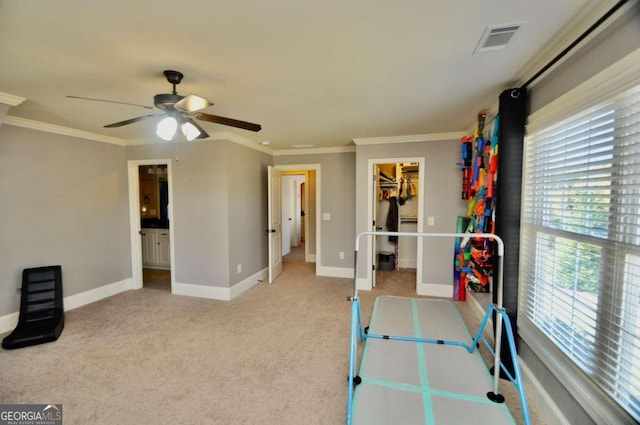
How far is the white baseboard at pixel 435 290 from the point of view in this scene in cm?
407

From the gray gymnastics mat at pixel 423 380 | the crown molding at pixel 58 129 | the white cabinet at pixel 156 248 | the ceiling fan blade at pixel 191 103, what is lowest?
the gray gymnastics mat at pixel 423 380

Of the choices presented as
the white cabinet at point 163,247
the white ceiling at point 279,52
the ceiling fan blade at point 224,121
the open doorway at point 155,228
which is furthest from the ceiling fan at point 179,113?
the white cabinet at point 163,247

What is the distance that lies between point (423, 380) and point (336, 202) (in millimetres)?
3279

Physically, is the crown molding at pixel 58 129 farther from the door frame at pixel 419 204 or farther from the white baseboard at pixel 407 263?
the white baseboard at pixel 407 263

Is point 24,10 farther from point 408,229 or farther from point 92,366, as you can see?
point 408,229

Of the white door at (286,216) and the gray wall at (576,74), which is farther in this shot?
the white door at (286,216)

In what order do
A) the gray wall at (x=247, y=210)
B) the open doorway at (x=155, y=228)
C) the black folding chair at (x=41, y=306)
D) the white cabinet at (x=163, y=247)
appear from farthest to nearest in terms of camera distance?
the white cabinet at (x=163, y=247) < the open doorway at (x=155, y=228) < the gray wall at (x=247, y=210) < the black folding chair at (x=41, y=306)

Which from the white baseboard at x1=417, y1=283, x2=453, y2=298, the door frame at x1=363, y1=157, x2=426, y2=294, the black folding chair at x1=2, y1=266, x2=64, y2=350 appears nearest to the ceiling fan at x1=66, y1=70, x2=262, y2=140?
the black folding chair at x1=2, y1=266, x2=64, y2=350

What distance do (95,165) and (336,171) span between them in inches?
145

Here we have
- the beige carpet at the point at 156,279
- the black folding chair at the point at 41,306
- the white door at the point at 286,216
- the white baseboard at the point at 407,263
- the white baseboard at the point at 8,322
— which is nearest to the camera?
the black folding chair at the point at 41,306

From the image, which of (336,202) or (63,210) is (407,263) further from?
(63,210)

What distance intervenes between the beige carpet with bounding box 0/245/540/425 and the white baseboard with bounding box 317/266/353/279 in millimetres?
1108

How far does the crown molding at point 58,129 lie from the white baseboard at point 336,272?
153 inches

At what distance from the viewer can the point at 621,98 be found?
1294 mm
